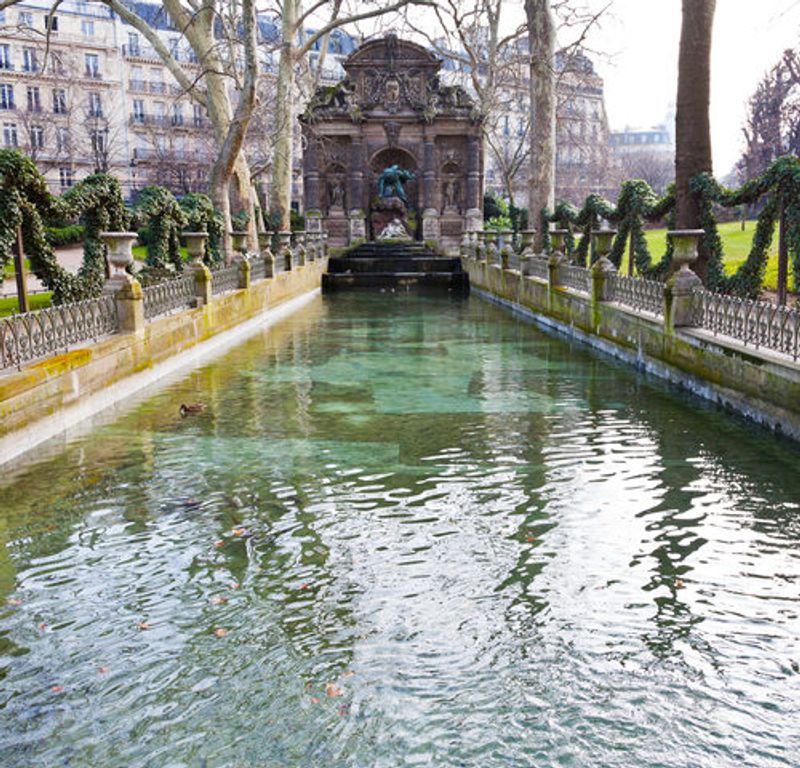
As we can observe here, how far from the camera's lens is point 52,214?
1209 cm

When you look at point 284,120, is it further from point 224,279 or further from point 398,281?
point 224,279

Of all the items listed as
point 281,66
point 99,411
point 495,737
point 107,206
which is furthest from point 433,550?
point 281,66

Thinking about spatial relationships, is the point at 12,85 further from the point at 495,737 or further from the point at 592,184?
the point at 495,737

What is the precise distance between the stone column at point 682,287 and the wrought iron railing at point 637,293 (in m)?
0.66

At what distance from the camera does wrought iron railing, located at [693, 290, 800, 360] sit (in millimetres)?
9016

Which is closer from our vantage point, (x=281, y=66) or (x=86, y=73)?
(x=281, y=66)

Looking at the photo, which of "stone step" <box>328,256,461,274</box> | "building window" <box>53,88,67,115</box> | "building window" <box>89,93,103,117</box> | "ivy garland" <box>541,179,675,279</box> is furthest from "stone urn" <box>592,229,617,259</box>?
"building window" <box>89,93,103,117</box>

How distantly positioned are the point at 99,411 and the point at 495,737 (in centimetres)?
771

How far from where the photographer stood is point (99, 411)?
34.2ft

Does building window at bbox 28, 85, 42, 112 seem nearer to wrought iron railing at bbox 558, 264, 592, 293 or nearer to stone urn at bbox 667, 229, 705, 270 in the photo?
wrought iron railing at bbox 558, 264, 592, 293

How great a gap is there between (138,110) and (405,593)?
6166cm

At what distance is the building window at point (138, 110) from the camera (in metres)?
60.4

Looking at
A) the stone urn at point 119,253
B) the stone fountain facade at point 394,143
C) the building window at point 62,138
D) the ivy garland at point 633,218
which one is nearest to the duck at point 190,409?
the stone urn at point 119,253

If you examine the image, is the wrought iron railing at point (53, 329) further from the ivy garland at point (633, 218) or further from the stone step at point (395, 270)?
the stone step at point (395, 270)
